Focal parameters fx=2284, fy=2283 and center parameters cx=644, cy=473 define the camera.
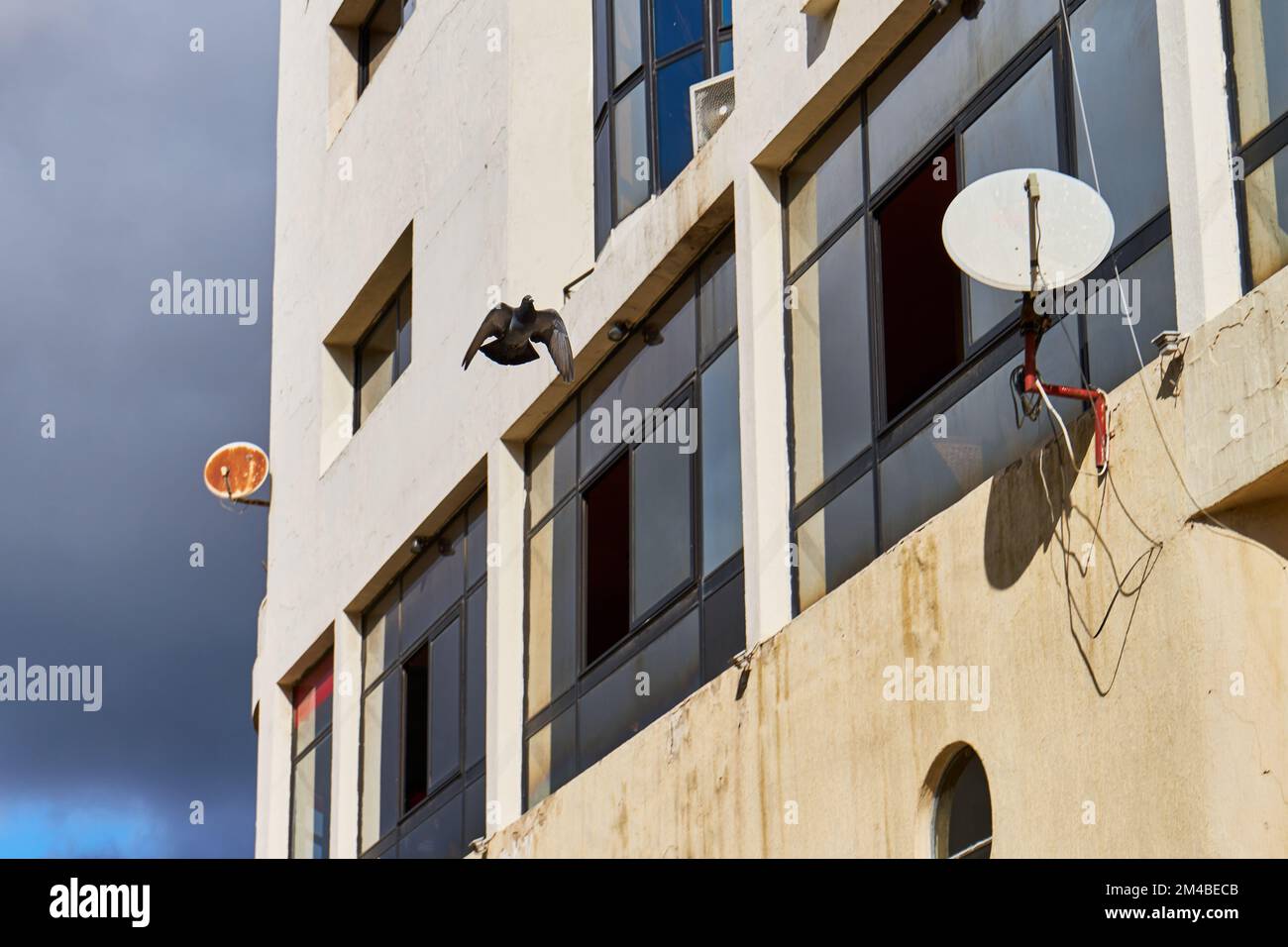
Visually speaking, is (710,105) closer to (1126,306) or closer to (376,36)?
(1126,306)

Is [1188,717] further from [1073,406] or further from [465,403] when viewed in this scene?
[465,403]

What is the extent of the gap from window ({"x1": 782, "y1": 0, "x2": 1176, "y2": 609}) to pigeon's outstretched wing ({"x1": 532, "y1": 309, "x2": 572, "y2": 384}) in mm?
2611

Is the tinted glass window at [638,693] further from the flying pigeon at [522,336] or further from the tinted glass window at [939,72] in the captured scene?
the tinted glass window at [939,72]

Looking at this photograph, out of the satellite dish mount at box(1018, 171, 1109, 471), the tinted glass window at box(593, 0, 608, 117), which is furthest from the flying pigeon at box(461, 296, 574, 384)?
the satellite dish mount at box(1018, 171, 1109, 471)

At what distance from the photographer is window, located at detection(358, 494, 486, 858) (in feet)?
69.6

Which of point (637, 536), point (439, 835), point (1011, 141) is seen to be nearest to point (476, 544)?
point (439, 835)

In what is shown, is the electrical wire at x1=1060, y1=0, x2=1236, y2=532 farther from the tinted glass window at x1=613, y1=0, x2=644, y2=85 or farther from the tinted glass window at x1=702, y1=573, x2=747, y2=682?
the tinted glass window at x1=613, y1=0, x2=644, y2=85

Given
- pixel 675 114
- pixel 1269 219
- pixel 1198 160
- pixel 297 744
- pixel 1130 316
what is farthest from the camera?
pixel 297 744

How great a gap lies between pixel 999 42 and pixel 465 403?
8.87 m

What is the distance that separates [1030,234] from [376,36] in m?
17.6

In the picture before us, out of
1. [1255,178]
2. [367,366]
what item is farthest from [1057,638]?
[367,366]

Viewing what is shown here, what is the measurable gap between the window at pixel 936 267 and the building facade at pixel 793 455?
0.11 feet

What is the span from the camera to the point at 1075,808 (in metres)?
11.4

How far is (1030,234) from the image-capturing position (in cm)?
1154
